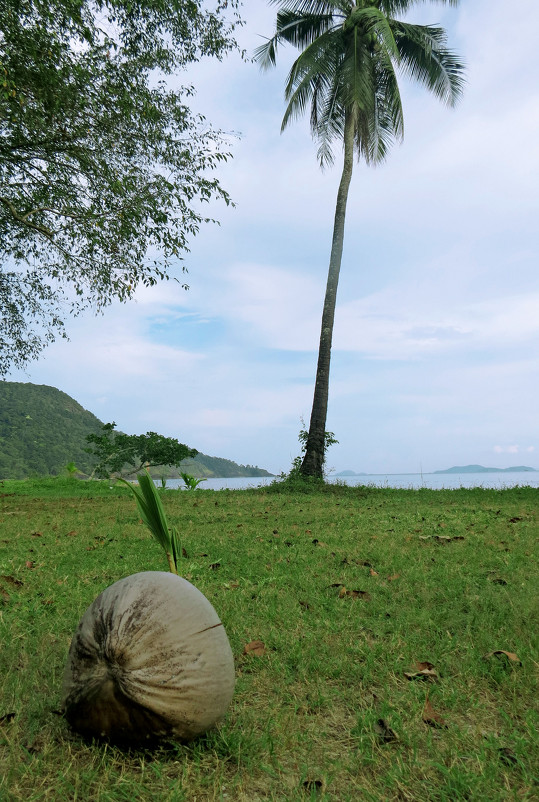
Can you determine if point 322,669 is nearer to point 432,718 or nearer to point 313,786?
point 432,718

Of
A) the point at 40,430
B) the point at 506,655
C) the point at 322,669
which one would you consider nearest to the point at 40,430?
the point at 40,430

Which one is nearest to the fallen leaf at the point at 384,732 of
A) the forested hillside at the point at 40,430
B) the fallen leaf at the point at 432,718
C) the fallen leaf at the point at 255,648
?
the fallen leaf at the point at 432,718

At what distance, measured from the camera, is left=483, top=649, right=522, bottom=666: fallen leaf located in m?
2.81

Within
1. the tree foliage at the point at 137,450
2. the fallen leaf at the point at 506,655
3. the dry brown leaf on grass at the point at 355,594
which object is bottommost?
the fallen leaf at the point at 506,655

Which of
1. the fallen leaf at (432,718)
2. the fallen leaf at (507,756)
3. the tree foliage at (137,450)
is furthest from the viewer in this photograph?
the tree foliage at (137,450)

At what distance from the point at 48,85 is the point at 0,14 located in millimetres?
1187

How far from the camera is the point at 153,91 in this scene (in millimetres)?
11992

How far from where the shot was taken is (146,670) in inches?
76.1

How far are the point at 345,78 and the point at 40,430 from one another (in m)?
32.1

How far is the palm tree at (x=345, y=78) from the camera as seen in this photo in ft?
50.2

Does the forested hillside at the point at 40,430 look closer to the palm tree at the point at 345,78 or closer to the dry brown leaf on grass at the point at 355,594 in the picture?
the palm tree at the point at 345,78

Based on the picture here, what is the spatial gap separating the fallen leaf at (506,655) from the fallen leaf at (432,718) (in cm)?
68

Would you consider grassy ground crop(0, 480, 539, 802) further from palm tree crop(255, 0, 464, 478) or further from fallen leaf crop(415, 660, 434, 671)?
palm tree crop(255, 0, 464, 478)

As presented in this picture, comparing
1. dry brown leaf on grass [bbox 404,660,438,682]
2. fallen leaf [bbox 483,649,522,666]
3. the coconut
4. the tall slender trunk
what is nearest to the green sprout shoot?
the coconut
